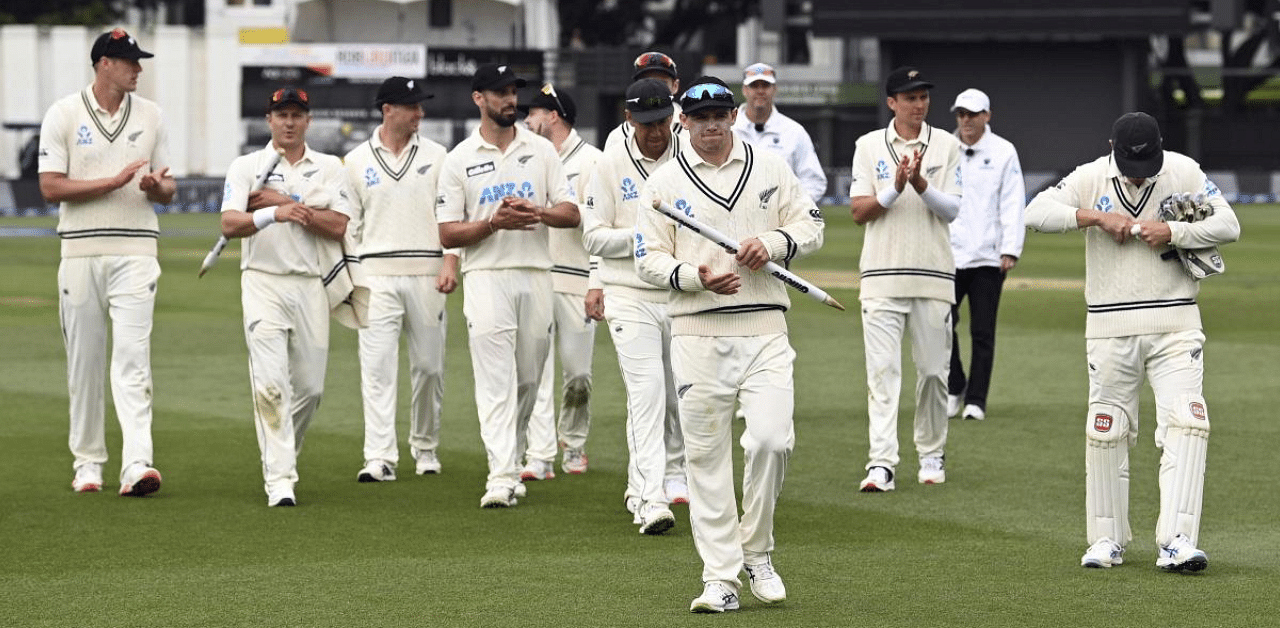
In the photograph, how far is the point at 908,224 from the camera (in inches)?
461

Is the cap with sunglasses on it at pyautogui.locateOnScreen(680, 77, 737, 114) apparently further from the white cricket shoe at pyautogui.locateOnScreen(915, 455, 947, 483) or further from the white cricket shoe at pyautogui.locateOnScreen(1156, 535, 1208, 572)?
the white cricket shoe at pyautogui.locateOnScreen(915, 455, 947, 483)

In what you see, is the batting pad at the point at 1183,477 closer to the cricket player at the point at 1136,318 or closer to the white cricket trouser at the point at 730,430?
the cricket player at the point at 1136,318

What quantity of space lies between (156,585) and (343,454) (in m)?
4.54

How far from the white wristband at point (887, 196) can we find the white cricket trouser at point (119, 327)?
419cm

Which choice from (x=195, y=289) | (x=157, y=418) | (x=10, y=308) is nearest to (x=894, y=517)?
(x=157, y=418)

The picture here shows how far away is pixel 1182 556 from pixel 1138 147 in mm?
1850

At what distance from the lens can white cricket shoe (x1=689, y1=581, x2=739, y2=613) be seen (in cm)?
820

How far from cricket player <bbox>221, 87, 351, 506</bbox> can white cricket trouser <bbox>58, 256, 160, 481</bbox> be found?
2.14ft

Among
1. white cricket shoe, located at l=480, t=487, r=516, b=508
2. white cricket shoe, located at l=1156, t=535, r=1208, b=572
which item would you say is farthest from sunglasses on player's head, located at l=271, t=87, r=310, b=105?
white cricket shoe, located at l=1156, t=535, r=1208, b=572

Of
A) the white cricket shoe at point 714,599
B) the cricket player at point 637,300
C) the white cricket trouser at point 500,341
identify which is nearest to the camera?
the white cricket shoe at point 714,599

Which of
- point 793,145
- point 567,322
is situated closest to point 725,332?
point 567,322

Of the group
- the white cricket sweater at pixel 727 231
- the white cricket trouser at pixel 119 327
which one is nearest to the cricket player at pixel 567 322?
the white cricket trouser at pixel 119 327

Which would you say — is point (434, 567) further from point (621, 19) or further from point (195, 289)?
point (621, 19)

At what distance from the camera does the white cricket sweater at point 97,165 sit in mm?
11430
